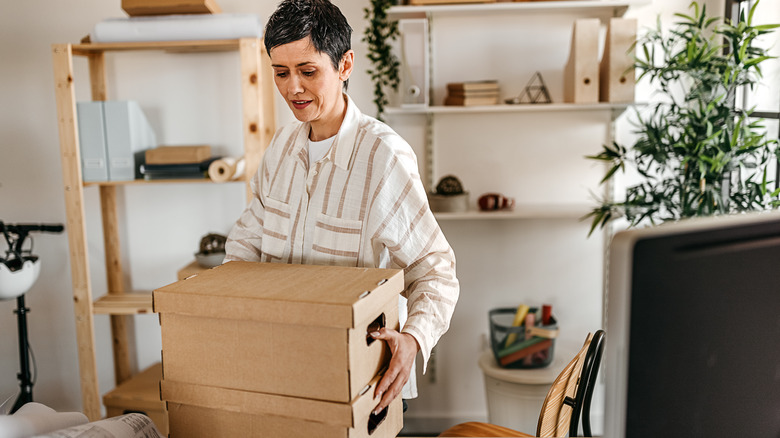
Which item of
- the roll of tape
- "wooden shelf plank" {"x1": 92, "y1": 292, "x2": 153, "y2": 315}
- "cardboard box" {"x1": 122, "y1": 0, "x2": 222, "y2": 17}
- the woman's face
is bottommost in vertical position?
"wooden shelf plank" {"x1": 92, "y1": 292, "x2": 153, "y2": 315}

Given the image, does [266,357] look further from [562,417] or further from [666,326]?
[562,417]

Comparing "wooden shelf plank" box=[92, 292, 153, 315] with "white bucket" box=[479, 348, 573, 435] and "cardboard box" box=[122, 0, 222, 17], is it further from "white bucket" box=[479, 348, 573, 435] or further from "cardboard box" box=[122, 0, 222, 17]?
"white bucket" box=[479, 348, 573, 435]

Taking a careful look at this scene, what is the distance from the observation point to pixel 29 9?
9.23 ft

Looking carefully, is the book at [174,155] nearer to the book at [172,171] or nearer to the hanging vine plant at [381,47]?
the book at [172,171]

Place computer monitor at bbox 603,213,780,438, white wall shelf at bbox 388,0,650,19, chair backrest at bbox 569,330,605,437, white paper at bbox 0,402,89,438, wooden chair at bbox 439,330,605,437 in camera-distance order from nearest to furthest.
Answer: computer monitor at bbox 603,213,780,438
white paper at bbox 0,402,89,438
wooden chair at bbox 439,330,605,437
chair backrest at bbox 569,330,605,437
white wall shelf at bbox 388,0,650,19

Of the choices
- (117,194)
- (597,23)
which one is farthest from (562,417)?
(117,194)

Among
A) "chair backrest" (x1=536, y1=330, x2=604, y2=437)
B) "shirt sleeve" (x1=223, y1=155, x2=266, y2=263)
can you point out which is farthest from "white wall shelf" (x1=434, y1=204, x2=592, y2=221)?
"shirt sleeve" (x1=223, y1=155, x2=266, y2=263)

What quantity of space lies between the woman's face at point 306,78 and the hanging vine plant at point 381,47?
52.9 inches

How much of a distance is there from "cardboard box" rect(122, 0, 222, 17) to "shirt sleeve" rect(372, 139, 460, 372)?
1508 millimetres

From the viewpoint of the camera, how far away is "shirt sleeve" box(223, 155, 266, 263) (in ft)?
4.70

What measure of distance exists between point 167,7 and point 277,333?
193 centimetres

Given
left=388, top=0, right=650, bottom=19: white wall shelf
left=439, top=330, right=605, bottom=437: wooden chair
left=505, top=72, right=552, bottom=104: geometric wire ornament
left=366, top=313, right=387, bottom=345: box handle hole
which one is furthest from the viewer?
left=505, top=72, right=552, bottom=104: geometric wire ornament

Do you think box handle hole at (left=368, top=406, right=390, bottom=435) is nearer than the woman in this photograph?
Yes

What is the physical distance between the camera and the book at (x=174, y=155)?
255 centimetres
